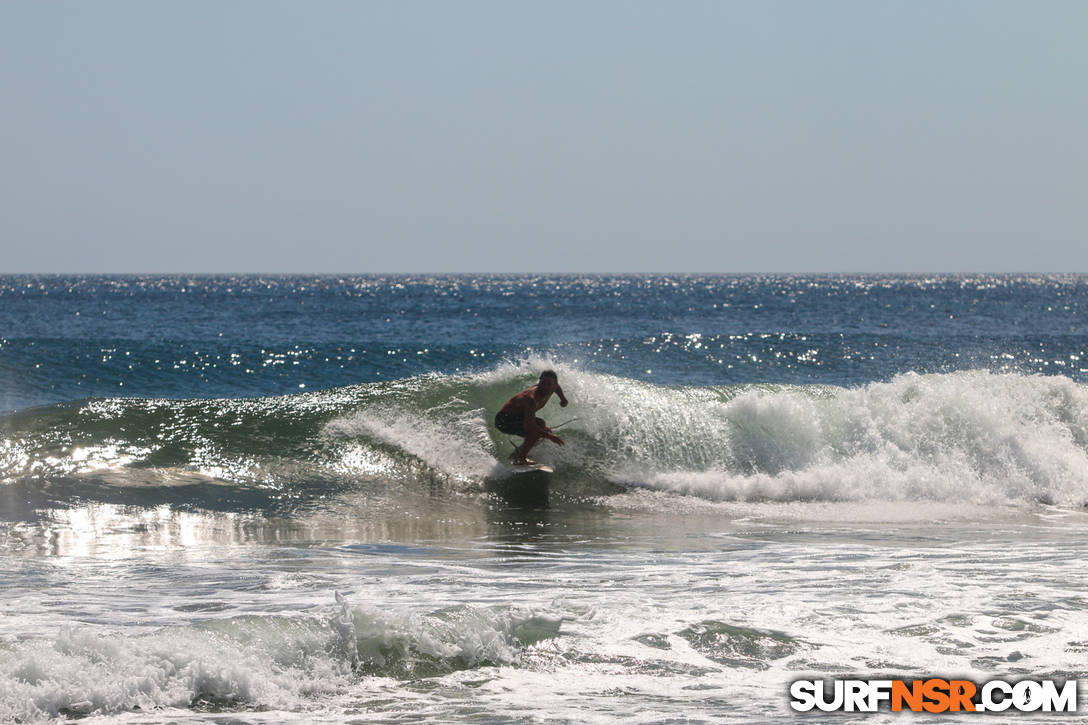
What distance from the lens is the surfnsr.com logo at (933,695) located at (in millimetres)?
5418

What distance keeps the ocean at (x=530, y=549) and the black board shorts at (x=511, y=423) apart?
42 centimetres

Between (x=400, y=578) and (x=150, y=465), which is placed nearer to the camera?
(x=400, y=578)

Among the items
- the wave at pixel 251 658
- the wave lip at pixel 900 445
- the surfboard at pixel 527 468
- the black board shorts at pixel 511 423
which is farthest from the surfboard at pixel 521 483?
the wave at pixel 251 658

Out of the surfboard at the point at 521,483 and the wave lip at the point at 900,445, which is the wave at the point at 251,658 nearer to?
the surfboard at the point at 521,483

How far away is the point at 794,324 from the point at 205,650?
44.4 meters

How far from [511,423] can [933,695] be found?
7.93 metres

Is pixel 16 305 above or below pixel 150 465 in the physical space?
above

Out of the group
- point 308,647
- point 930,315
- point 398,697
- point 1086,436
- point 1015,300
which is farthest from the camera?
point 1015,300

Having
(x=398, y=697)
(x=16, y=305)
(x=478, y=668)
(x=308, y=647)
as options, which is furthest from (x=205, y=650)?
(x=16, y=305)

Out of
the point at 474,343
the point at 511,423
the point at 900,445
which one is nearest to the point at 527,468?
the point at 511,423

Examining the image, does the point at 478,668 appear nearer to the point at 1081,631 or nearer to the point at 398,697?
the point at 398,697

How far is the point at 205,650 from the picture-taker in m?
5.82

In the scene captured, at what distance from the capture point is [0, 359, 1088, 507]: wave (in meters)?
12.6

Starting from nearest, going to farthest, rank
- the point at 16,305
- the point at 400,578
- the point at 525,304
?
the point at 400,578 < the point at 16,305 < the point at 525,304
